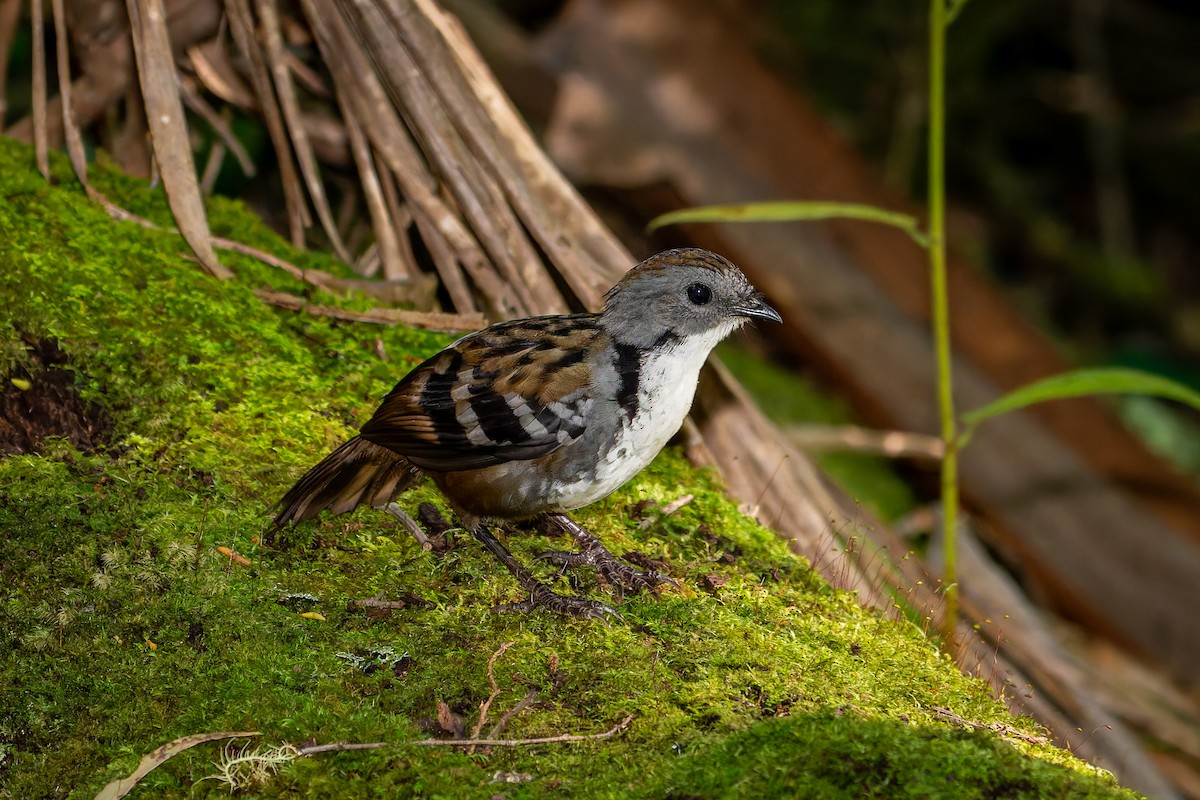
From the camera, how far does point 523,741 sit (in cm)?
246

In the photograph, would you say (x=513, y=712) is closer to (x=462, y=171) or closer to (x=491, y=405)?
(x=491, y=405)

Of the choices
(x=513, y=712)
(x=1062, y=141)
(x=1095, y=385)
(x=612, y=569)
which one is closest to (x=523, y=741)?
(x=513, y=712)

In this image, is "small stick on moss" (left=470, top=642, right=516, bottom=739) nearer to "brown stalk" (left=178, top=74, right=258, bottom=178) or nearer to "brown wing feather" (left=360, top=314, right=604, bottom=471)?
"brown wing feather" (left=360, top=314, right=604, bottom=471)

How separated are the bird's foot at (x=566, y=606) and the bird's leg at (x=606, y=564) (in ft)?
0.40

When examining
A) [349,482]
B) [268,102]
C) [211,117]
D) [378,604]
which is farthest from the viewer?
[211,117]

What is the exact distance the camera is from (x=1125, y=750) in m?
5.23

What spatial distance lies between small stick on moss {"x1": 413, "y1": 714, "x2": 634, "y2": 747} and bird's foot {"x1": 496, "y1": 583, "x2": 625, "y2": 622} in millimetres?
436

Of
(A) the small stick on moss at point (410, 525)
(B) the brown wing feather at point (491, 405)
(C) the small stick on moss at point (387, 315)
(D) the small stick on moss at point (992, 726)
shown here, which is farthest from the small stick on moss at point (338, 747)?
(C) the small stick on moss at point (387, 315)

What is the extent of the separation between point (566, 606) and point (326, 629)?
0.61m

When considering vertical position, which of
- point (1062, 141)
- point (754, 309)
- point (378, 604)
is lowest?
point (378, 604)

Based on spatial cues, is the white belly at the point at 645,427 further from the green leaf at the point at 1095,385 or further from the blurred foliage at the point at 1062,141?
the blurred foliage at the point at 1062,141

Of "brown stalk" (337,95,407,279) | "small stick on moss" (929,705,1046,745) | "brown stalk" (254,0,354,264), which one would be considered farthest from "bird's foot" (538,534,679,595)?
"brown stalk" (254,0,354,264)

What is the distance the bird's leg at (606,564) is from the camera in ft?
10.1

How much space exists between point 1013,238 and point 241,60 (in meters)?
7.98
